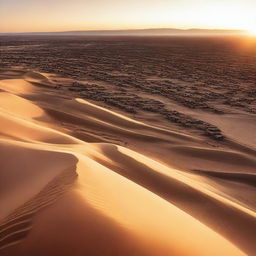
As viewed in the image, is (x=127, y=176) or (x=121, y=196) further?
(x=127, y=176)

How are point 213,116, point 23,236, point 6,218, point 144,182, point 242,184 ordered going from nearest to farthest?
point 23,236 < point 6,218 < point 144,182 < point 242,184 < point 213,116

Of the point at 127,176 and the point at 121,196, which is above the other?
the point at 121,196

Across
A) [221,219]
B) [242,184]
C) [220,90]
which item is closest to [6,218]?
[221,219]

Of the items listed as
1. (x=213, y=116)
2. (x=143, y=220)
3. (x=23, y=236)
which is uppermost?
(x=23, y=236)

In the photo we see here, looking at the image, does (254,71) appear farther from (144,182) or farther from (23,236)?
(23,236)
